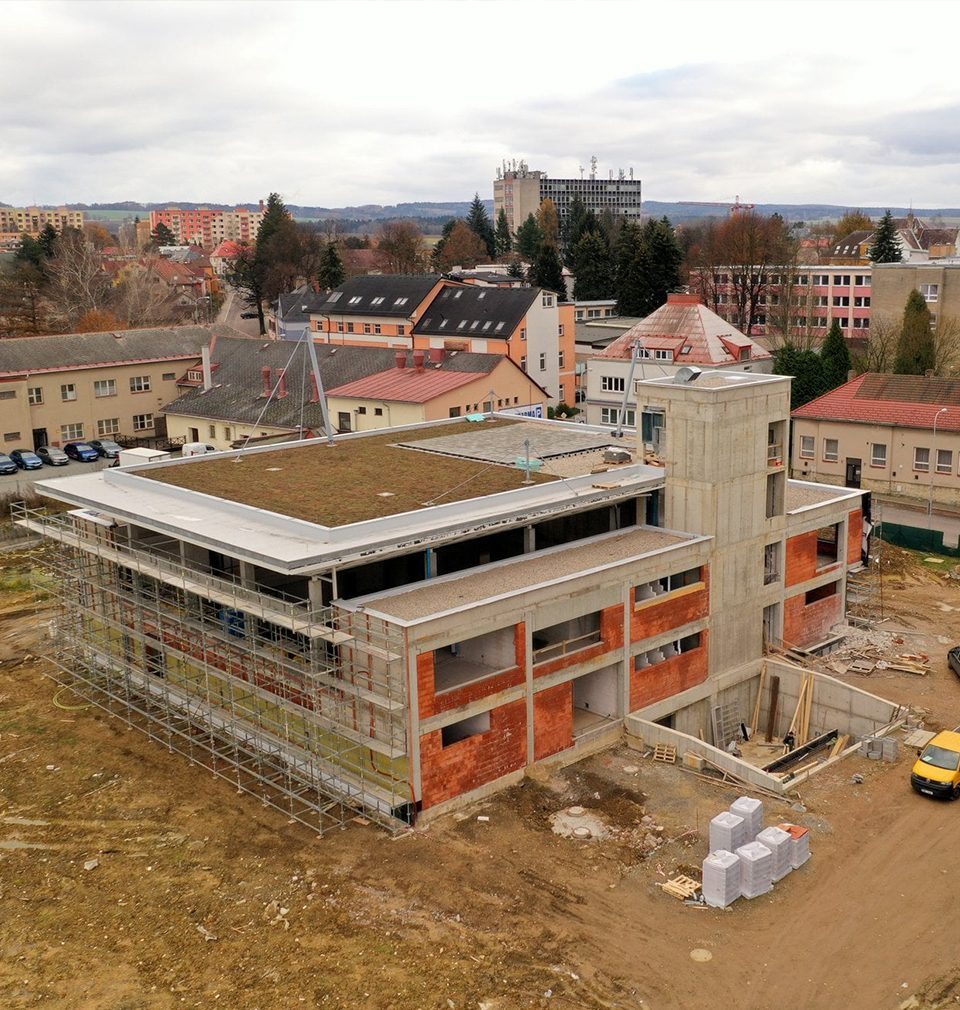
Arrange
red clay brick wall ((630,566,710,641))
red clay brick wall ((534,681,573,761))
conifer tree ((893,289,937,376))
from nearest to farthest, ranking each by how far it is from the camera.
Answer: red clay brick wall ((534,681,573,761))
red clay brick wall ((630,566,710,641))
conifer tree ((893,289,937,376))

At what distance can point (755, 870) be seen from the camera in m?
23.0

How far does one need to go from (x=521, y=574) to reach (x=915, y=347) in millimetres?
46412

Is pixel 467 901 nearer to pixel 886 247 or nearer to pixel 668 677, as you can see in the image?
pixel 668 677

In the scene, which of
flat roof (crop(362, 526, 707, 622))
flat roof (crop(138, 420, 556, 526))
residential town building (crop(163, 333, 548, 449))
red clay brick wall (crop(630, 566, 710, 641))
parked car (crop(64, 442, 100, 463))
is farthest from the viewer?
parked car (crop(64, 442, 100, 463))

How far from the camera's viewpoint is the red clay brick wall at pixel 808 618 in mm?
35969

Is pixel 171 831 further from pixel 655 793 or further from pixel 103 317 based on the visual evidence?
pixel 103 317

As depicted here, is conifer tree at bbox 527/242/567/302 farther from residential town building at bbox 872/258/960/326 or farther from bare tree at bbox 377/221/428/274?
residential town building at bbox 872/258/960/326

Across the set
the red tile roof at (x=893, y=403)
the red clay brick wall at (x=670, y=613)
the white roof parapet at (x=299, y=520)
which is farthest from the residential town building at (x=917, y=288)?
the red clay brick wall at (x=670, y=613)

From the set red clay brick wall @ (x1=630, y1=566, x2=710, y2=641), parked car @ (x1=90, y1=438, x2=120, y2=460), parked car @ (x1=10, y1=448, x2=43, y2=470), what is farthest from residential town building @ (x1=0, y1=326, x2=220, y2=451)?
red clay brick wall @ (x1=630, y1=566, x2=710, y2=641)

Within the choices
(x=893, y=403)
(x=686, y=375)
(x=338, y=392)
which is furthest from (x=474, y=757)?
(x=338, y=392)

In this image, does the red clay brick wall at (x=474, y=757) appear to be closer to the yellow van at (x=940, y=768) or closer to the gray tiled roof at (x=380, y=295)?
the yellow van at (x=940, y=768)

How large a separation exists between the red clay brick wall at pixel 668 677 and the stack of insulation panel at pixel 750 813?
624 cm

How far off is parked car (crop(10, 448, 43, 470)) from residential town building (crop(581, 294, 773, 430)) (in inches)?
1287

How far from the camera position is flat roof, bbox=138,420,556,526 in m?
31.3
